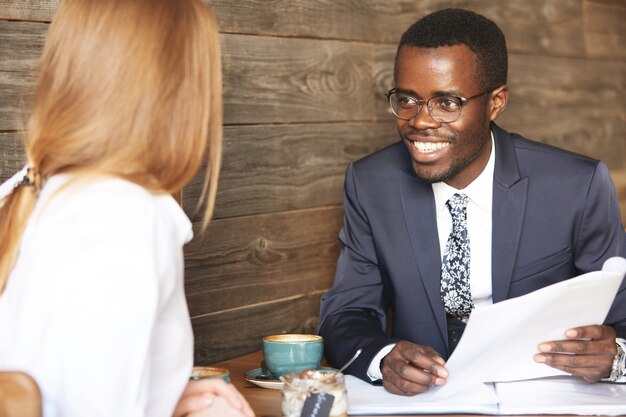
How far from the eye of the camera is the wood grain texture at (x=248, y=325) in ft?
6.84

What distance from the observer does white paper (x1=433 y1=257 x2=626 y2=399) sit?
1.46 metres

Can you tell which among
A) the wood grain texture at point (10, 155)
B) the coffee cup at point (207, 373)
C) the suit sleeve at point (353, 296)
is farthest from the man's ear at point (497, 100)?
the wood grain texture at point (10, 155)

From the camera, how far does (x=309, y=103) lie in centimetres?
229

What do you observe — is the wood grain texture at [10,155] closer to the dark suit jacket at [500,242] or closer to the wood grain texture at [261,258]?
the wood grain texture at [261,258]

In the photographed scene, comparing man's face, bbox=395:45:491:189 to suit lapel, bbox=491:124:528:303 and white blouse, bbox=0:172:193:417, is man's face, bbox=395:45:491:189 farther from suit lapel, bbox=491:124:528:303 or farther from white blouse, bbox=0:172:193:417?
white blouse, bbox=0:172:193:417

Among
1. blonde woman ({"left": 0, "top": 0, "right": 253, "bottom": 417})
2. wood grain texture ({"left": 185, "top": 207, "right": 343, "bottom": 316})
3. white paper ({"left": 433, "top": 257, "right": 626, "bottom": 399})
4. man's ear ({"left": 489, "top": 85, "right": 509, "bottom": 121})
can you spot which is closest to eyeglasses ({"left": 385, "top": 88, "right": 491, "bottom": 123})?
man's ear ({"left": 489, "top": 85, "right": 509, "bottom": 121})

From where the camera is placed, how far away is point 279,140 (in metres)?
2.21

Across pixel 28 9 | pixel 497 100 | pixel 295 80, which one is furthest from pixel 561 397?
pixel 28 9

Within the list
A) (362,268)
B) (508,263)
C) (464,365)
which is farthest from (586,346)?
(362,268)

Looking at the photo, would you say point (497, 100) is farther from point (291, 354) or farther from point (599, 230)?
point (291, 354)

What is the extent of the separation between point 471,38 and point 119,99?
111 cm

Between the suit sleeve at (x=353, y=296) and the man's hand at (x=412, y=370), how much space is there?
16cm

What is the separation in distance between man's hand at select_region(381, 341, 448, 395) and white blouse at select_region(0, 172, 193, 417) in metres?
0.60

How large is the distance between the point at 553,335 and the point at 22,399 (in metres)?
0.94
